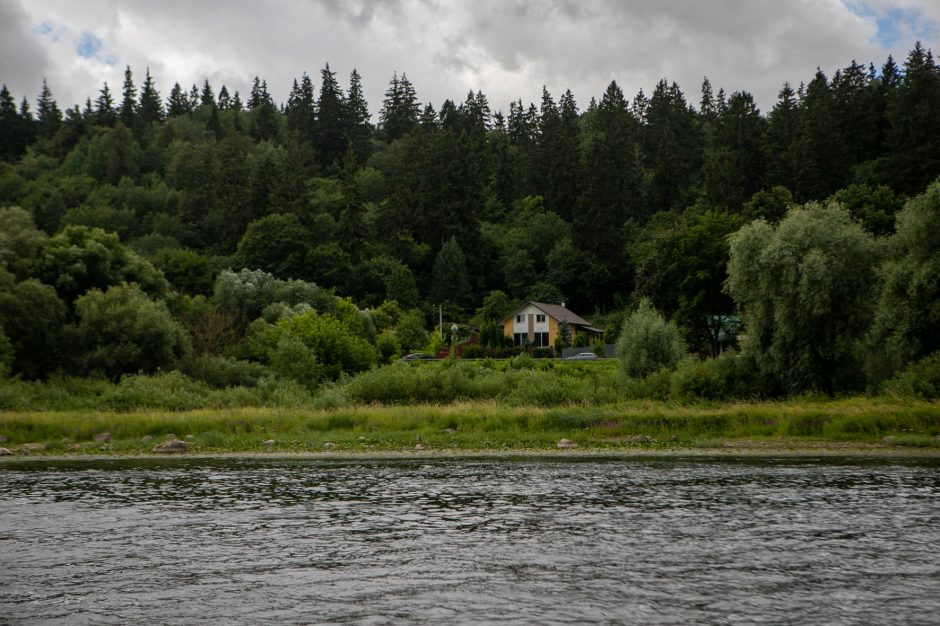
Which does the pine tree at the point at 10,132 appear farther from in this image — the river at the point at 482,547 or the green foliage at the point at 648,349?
the river at the point at 482,547

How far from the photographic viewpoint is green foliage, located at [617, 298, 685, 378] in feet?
167

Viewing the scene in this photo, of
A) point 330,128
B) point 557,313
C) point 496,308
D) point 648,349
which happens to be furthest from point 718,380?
point 330,128

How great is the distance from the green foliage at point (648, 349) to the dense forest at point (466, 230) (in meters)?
5.01

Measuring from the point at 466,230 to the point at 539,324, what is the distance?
2623 centimetres

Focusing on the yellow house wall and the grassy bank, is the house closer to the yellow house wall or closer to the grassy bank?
the yellow house wall

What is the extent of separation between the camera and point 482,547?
62.4 ft

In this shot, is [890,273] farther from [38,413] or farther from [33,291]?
[33,291]

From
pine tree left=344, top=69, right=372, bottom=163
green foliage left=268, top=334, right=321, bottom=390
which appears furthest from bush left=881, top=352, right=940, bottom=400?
pine tree left=344, top=69, right=372, bottom=163

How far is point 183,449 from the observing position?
3888cm

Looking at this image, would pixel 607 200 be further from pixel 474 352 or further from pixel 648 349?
pixel 648 349

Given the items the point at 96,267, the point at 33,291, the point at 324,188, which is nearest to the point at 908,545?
the point at 33,291

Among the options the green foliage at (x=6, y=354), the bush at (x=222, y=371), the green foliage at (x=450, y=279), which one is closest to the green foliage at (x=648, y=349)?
the bush at (x=222, y=371)

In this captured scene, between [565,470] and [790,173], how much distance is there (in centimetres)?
8834

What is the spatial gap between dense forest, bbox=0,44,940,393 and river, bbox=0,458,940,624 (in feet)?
58.5
